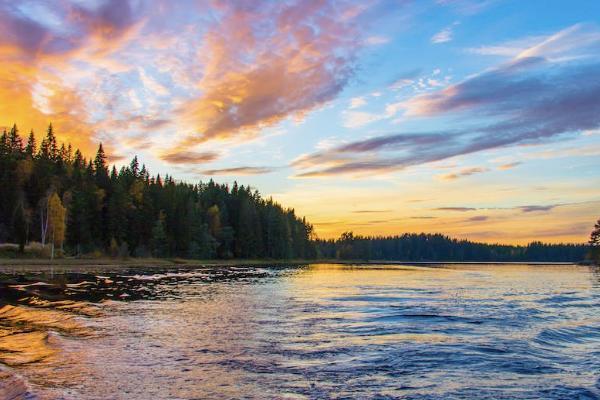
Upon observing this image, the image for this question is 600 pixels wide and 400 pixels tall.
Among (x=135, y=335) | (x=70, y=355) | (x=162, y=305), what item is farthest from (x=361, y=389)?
(x=162, y=305)

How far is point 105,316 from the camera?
24.5 metres

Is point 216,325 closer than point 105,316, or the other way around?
point 216,325

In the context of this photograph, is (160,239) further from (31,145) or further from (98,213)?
(31,145)

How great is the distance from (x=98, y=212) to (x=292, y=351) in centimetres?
10728

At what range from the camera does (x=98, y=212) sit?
369 feet

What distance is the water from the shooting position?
1185cm

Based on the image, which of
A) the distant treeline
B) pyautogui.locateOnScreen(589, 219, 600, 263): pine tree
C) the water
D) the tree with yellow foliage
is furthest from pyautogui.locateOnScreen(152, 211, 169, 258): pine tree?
pyautogui.locateOnScreen(589, 219, 600, 263): pine tree

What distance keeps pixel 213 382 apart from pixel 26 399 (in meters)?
4.23

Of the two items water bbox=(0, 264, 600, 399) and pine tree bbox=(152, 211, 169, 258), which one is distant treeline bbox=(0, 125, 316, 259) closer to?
pine tree bbox=(152, 211, 169, 258)

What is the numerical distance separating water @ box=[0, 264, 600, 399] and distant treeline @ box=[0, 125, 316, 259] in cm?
7758

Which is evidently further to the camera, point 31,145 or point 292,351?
point 31,145

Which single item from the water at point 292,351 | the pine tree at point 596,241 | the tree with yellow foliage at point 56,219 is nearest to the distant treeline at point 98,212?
the tree with yellow foliage at point 56,219

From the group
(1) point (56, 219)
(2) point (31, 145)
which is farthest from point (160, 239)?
(2) point (31, 145)

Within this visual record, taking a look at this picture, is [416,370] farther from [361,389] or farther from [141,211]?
[141,211]
